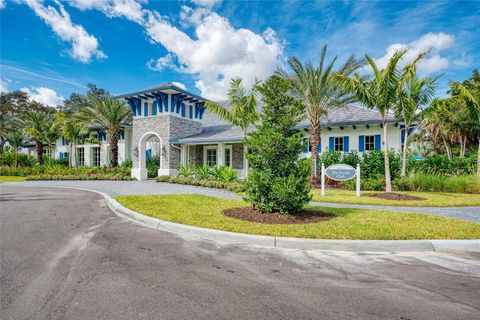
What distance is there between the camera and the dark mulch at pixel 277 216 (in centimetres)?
650

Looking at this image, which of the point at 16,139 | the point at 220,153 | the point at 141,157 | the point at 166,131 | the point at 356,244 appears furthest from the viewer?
the point at 16,139

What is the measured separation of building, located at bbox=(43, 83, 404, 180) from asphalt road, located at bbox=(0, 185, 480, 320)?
42.4 ft

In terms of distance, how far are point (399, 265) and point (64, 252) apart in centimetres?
534

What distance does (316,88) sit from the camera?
49.5 ft

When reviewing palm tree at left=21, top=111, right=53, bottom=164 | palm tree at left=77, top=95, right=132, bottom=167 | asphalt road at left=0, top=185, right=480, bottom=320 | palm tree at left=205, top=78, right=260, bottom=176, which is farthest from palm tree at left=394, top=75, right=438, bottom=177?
palm tree at left=21, top=111, right=53, bottom=164

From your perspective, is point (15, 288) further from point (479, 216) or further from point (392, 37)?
point (392, 37)

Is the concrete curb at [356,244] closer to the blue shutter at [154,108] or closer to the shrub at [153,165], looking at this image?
the shrub at [153,165]

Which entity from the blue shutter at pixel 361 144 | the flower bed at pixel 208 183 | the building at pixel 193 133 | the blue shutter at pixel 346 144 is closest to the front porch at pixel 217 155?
the building at pixel 193 133

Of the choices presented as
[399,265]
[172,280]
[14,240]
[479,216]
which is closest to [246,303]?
[172,280]

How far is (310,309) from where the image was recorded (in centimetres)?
283

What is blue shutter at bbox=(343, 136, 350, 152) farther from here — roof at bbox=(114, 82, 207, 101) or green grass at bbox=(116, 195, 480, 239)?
roof at bbox=(114, 82, 207, 101)

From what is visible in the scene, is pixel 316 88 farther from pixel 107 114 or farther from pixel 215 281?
pixel 107 114

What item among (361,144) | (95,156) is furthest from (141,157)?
(361,144)

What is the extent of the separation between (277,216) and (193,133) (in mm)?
16870
